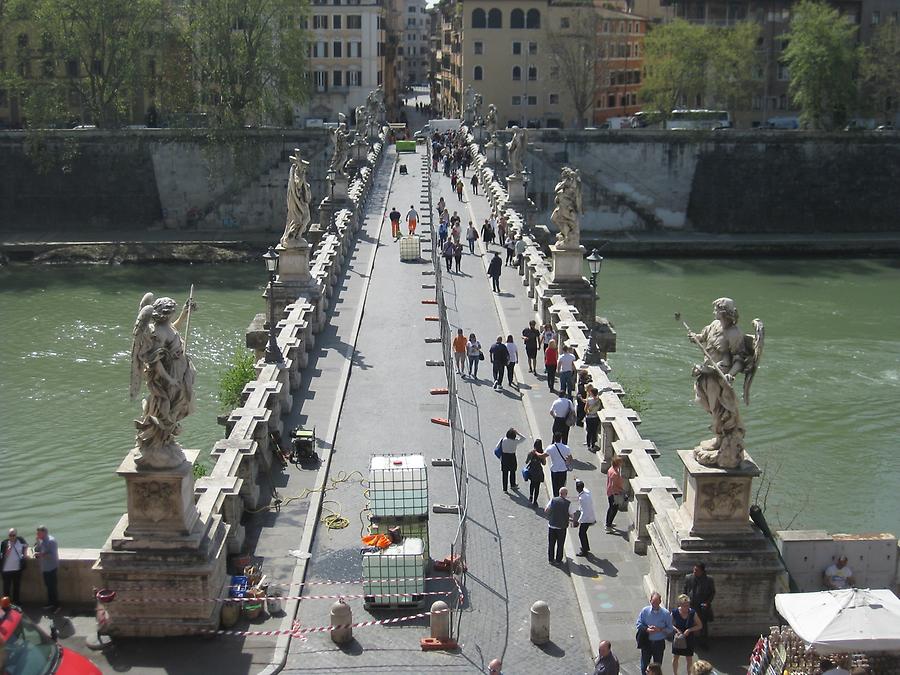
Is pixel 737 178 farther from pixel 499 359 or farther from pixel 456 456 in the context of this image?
pixel 456 456

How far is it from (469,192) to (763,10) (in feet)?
114

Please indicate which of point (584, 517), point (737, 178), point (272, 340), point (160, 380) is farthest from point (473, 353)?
point (737, 178)

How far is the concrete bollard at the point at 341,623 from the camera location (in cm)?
1337

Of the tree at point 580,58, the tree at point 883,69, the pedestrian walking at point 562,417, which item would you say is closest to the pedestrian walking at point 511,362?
the pedestrian walking at point 562,417

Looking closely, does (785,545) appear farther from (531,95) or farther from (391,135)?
(531,95)

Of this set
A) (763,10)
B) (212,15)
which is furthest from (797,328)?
(763,10)

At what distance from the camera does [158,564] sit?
1334 cm

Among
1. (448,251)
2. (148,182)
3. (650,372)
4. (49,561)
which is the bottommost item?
(650,372)

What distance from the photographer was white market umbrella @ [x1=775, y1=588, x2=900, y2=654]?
11102 millimetres

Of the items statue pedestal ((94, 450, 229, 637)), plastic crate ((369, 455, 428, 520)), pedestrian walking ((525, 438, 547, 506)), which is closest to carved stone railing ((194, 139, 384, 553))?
statue pedestal ((94, 450, 229, 637))

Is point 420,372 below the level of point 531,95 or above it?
below

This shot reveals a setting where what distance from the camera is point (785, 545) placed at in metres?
14.1

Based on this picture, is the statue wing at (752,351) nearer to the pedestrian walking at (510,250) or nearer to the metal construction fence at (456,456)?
the metal construction fence at (456,456)

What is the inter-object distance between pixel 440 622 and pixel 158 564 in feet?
10.3
